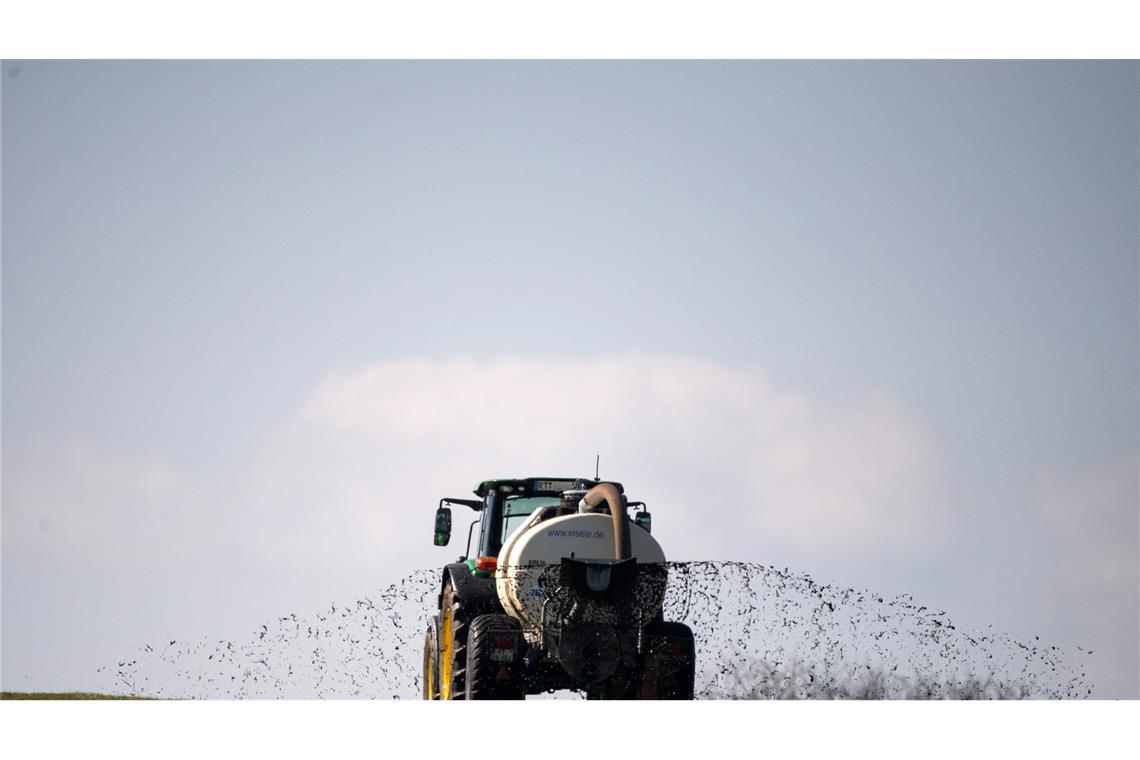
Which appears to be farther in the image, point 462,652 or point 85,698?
point 85,698

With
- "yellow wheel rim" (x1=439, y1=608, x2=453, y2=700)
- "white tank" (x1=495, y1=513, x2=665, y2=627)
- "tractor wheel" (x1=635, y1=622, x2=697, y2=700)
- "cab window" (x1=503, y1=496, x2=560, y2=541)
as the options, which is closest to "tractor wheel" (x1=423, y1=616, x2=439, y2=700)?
"yellow wheel rim" (x1=439, y1=608, x2=453, y2=700)

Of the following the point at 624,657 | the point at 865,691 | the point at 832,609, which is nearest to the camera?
the point at 624,657

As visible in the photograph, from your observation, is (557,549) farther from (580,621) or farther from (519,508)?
(519,508)

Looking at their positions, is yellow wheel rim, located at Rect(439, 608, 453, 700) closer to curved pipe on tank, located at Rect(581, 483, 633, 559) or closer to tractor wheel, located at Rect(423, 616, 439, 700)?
tractor wheel, located at Rect(423, 616, 439, 700)

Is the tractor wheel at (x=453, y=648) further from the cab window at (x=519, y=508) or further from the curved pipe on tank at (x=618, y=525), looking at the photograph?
the curved pipe on tank at (x=618, y=525)

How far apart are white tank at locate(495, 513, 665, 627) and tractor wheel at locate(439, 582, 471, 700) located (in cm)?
101

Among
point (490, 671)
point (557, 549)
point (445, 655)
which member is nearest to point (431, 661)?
point (445, 655)

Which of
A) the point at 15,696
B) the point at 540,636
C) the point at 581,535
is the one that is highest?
the point at 581,535

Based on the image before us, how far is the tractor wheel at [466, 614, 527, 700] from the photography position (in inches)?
591

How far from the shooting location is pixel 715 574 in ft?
51.7

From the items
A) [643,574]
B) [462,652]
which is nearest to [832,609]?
[643,574]

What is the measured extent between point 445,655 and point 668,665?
10.1 ft

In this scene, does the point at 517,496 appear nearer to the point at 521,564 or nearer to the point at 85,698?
the point at 521,564

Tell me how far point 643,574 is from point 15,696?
10.2 metres
